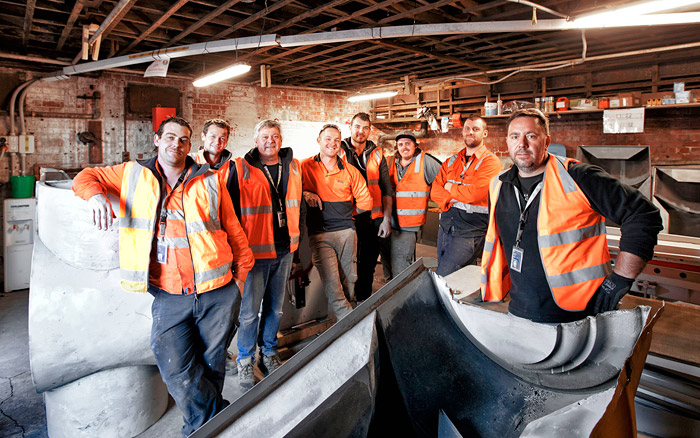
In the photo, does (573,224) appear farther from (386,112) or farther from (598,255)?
(386,112)

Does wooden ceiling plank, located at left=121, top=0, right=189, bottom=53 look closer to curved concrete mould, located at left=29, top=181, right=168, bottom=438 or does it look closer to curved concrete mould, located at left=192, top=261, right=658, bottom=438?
curved concrete mould, located at left=29, top=181, right=168, bottom=438

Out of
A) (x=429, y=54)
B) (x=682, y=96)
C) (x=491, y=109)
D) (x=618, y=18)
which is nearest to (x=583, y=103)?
(x=682, y=96)

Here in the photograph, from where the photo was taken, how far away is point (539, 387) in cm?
125

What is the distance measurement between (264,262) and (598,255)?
6.97 ft

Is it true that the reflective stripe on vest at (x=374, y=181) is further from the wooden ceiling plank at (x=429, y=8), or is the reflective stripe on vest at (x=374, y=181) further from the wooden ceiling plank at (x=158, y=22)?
the wooden ceiling plank at (x=158, y=22)

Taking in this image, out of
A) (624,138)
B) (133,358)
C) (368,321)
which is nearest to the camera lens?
(368,321)

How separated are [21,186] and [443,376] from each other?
6.69m

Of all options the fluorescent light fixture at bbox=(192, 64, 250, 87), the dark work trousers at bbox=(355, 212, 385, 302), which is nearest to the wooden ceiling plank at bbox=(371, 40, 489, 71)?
the fluorescent light fixture at bbox=(192, 64, 250, 87)

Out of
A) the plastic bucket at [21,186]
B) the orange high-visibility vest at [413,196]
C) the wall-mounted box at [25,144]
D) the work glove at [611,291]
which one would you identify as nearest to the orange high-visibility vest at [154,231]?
the work glove at [611,291]

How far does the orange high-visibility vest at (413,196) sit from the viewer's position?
420 centimetres

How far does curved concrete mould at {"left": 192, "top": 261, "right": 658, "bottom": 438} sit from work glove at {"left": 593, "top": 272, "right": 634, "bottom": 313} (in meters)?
0.51

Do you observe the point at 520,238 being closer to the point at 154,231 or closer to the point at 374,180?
the point at 154,231

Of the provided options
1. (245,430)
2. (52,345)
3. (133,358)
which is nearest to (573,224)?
(245,430)

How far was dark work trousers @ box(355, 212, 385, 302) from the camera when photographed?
422 cm
